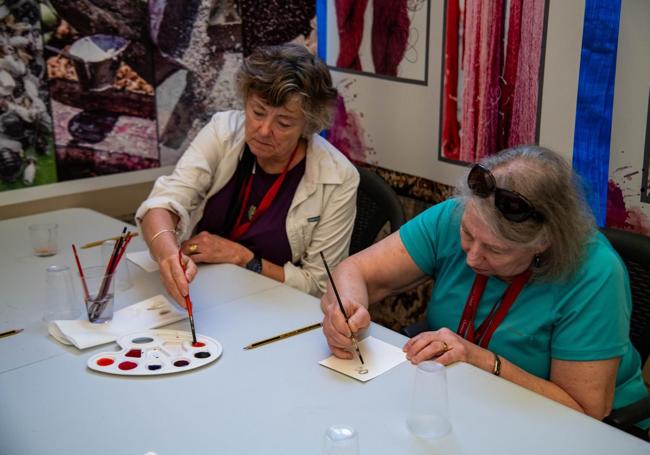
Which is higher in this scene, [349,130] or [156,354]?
[349,130]

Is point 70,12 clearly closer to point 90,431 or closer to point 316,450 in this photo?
point 90,431

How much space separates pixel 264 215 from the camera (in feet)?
8.85

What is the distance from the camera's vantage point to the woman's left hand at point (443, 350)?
1865mm

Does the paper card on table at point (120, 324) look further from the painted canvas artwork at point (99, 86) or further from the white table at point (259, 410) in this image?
the painted canvas artwork at point (99, 86)

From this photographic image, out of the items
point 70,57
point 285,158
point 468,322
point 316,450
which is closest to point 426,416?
point 316,450

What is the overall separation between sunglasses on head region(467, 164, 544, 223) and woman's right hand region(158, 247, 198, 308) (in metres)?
0.82

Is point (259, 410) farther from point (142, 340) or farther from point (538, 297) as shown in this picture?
point (538, 297)

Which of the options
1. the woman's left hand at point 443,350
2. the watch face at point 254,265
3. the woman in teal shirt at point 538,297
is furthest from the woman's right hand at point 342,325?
the watch face at point 254,265

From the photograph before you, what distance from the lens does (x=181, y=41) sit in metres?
3.35

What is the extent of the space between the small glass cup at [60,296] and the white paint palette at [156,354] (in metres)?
→ 0.24

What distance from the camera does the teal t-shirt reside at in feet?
6.07

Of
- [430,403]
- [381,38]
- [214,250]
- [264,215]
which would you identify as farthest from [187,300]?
[381,38]

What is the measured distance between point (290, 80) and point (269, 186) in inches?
15.6

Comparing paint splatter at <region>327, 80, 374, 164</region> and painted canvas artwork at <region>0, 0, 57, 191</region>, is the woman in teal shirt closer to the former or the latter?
paint splatter at <region>327, 80, 374, 164</region>
